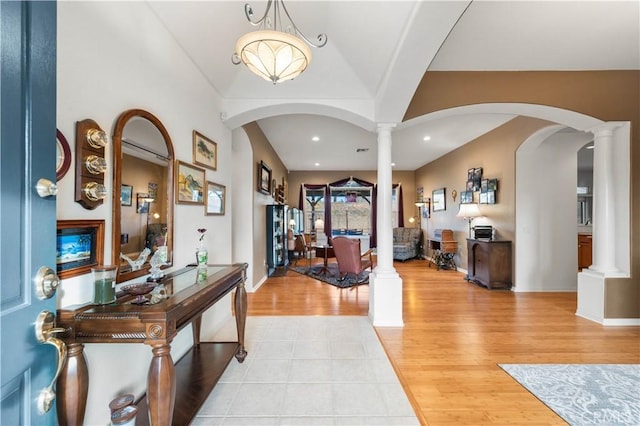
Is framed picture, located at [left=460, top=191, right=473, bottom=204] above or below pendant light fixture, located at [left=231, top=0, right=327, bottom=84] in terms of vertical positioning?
below

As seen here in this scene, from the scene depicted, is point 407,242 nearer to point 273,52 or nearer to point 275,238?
point 275,238

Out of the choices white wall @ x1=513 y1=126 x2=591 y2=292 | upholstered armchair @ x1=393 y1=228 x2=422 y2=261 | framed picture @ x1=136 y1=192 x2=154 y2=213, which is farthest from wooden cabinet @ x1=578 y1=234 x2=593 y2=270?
framed picture @ x1=136 y1=192 x2=154 y2=213

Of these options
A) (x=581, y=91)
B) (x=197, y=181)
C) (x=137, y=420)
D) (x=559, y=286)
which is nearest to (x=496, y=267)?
(x=559, y=286)

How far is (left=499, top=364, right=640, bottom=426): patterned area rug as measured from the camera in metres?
1.76

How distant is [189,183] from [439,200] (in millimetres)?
6677

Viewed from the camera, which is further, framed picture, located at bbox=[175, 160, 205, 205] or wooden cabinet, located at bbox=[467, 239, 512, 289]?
wooden cabinet, located at bbox=[467, 239, 512, 289]

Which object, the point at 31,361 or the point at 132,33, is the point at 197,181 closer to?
the point at 132,33

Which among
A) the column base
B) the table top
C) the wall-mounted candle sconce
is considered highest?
the wall-mounted candle sconce

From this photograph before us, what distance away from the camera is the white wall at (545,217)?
458cm

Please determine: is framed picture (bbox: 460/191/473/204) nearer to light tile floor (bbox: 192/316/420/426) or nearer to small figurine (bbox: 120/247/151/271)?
light tile floor (bbox: 192/316/420/426)

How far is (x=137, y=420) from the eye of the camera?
152 centimetres

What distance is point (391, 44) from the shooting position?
2.26 metres

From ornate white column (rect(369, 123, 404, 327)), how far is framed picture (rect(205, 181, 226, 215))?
1885 millimetres

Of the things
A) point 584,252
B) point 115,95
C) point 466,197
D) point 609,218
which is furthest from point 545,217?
point 115,95
